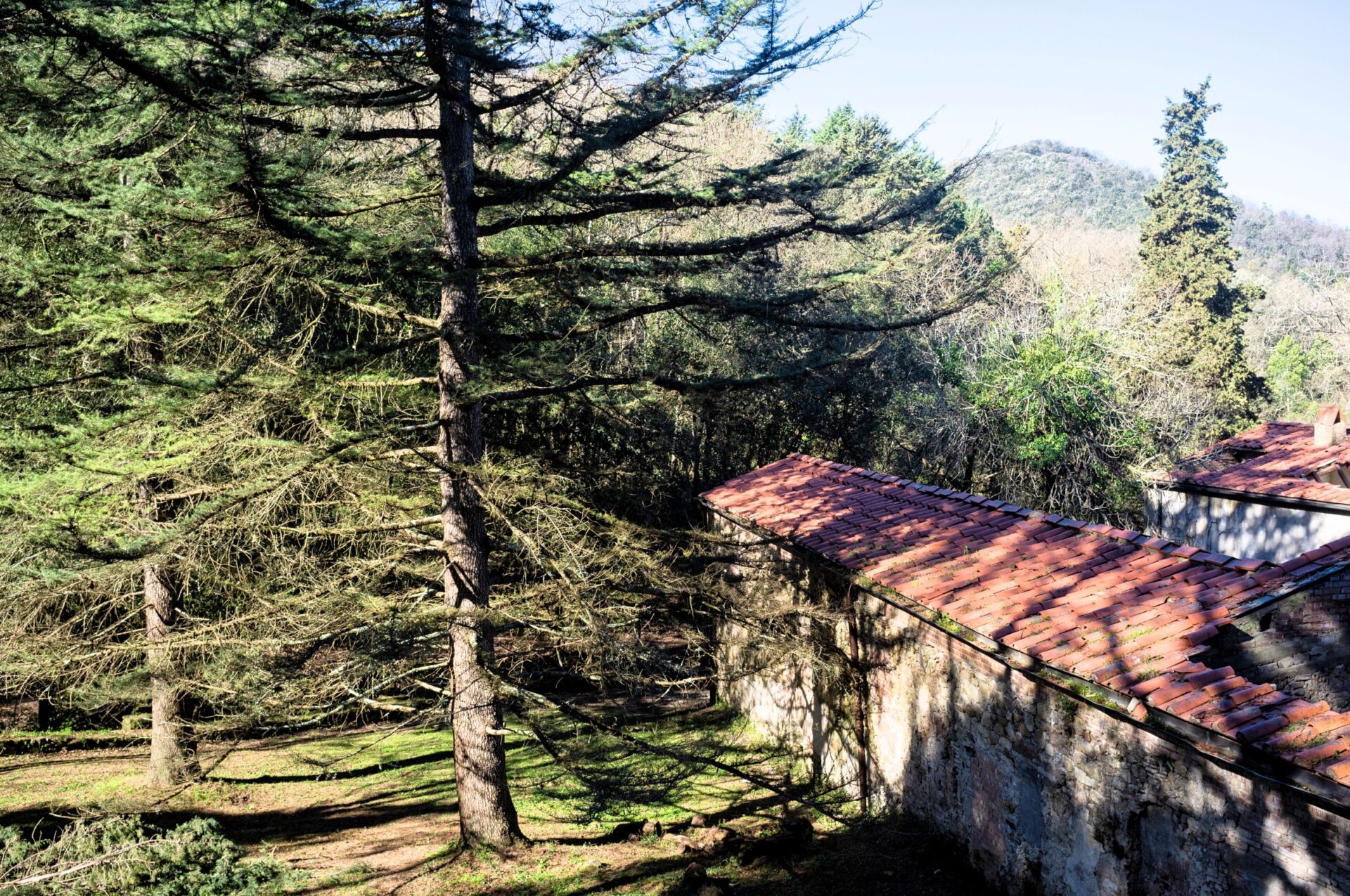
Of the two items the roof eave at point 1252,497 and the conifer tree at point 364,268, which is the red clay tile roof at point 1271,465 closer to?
the roof eave at point 1252,497

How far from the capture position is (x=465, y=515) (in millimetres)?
9359

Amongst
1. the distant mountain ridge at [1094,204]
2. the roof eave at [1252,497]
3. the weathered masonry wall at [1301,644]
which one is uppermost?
the distant mountain ridge at [1094,204]

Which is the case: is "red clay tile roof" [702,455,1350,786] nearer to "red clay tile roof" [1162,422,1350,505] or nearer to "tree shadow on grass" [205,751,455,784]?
"tree shadow on grass" [205,751,455,784]

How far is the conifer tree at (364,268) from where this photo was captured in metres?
7.14

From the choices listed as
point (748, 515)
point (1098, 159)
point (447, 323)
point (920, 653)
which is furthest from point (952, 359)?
point (1098, 159)

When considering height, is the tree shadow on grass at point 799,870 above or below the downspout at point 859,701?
below

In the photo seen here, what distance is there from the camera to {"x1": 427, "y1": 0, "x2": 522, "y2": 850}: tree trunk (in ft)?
28.9

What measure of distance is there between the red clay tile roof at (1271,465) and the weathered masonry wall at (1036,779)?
34.4 feet

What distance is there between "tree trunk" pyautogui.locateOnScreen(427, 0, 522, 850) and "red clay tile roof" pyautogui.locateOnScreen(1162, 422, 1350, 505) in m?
14.9

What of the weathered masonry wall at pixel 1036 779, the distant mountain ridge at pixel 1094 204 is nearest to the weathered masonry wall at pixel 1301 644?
the weathered masonry wall at pixel 1036 779

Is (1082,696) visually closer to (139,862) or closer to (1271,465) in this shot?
(139,862)

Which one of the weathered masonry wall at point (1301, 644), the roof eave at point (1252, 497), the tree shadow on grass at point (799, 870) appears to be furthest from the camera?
the roof eave at point (1252, 497)

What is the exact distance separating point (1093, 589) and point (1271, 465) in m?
13.2

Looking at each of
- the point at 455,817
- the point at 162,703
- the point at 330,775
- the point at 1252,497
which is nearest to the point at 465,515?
the point at 455,817
